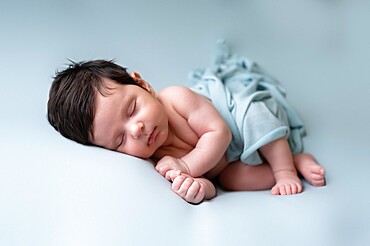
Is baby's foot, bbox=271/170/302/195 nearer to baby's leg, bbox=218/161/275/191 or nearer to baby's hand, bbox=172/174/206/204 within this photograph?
baby's leg, bbox=218/161/275/191

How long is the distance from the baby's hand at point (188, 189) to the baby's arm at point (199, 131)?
62 millimetres

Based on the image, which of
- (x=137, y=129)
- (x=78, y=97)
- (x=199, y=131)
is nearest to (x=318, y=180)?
(x=199, y=131)

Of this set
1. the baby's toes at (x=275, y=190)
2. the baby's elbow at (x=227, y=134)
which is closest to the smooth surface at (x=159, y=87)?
the baby's toes at (x=275, y=190)

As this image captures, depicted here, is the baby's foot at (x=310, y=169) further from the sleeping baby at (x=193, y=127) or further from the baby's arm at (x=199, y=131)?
the baby's arm at (x=199, y=131)

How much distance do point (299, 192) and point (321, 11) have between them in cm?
71

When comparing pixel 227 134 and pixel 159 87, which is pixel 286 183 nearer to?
pixel 227 134

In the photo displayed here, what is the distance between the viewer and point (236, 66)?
5.08 feet

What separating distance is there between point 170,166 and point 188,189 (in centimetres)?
9

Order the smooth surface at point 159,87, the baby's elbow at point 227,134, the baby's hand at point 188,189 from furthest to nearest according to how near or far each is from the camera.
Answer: the baby's elbow at point 227,134
the baby's hand at point 188,189
the smooth surface at point 159,87

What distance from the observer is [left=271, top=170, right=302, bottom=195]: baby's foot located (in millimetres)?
Answer: 1171

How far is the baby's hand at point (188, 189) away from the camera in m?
1.08

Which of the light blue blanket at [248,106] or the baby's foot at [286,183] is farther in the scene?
the light blue blanket at [248,106]

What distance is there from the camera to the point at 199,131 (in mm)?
1234
